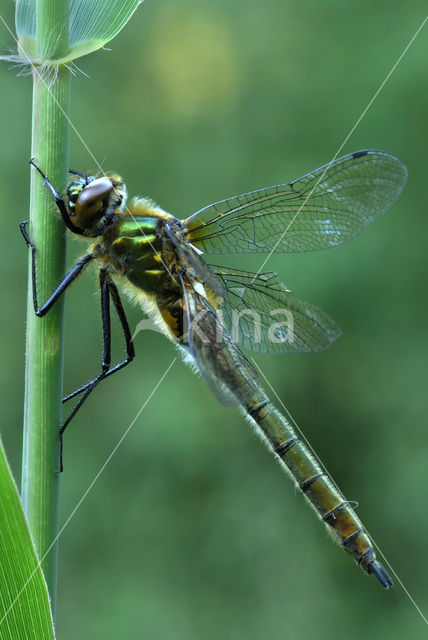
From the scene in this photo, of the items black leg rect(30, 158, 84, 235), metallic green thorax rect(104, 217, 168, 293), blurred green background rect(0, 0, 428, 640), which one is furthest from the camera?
blurred green background rect(0, 0, 428, 640)

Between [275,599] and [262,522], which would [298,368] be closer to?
[262,522]

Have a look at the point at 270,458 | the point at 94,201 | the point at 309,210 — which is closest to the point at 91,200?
the point at 94,201

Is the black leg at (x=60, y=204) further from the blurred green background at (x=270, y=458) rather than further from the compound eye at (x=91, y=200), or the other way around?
the blurred green background at (x=270, y=458)

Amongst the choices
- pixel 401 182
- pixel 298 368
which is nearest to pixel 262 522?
pixel 298 368

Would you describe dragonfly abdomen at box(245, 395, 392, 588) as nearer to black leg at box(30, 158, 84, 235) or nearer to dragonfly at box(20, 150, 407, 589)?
dragonfly at box(20, 150, 407, 589)

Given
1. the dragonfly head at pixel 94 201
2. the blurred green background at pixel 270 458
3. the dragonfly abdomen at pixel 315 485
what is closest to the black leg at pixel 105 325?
the dragonfly head at pixel 94 201

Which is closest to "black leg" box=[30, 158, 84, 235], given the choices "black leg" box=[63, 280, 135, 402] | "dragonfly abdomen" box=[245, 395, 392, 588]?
"black leg" box=[63, 280, 135, 402]

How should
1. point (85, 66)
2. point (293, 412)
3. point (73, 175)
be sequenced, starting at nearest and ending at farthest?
point (85, 66) < point (73, 175) < point (293, 412)
